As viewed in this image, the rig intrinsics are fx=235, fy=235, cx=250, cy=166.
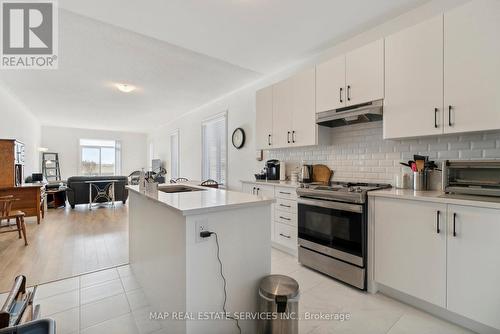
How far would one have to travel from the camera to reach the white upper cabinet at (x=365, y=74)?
2324 millimetres

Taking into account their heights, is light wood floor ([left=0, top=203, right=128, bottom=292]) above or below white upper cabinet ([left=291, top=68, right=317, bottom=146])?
below

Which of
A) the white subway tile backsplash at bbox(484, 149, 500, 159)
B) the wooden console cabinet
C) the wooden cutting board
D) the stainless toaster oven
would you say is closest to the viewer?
the stainless toaster oven

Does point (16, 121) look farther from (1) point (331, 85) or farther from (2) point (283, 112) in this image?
(1) point (331, 85)

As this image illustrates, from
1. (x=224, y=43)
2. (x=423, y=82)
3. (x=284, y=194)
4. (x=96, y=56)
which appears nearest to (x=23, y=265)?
(x=96, y=56)

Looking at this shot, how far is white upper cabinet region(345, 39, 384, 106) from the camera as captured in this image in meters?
2.32

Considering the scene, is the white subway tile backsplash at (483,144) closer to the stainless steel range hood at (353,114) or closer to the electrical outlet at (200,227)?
the stainless steel range hood at (353,114)

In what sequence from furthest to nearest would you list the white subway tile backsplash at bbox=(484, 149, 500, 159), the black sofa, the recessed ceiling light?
the black sofa, the recessed ceiling light, the white subway tile backsplash at bbox=(484, 149, 500, 159)

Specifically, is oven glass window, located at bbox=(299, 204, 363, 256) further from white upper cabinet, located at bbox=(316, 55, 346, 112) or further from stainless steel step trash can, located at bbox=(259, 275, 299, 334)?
white upper cabinet, located at bbox=(316, 55, 346, 112)

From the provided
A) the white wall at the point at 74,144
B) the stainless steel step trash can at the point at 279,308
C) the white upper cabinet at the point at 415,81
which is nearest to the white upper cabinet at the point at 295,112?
the white upper cabinet at the point at 415,81

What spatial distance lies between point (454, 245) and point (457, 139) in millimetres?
1001

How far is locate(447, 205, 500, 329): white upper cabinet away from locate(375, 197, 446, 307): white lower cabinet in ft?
0.19

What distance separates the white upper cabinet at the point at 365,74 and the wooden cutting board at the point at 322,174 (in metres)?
0.96

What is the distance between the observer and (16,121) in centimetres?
545

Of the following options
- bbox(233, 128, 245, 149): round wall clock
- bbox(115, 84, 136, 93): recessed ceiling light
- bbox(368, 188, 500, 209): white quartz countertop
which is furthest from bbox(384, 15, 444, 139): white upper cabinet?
bbox(115, 84, 136, 93): recessed ceiling light
